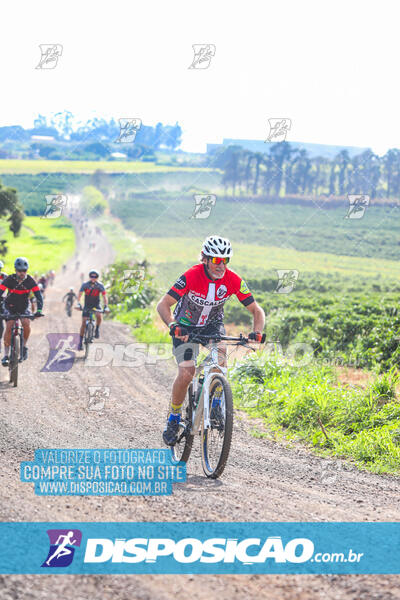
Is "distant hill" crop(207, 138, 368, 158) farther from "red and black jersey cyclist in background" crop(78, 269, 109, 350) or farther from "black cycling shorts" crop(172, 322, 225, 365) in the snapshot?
"black cycling shorts" crop(172, 322, 225, 365)

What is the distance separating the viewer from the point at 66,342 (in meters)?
20.1

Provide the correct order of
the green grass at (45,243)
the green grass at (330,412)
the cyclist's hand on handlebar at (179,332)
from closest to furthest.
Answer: the cyclist's hand on handlebar at (179,332) < the green grass at (330,412) < the green grass at (45,243)

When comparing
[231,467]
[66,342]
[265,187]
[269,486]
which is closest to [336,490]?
[269,486]

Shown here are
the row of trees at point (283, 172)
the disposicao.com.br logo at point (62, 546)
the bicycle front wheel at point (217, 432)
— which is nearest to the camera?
the disposicao.com.br logo at point (62, 546)

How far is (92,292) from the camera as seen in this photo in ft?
59.2

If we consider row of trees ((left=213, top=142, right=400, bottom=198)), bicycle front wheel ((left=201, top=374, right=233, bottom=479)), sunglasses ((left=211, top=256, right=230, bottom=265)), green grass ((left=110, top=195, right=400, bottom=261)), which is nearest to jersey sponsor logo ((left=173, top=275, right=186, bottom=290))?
sunglasses ((left=211, top=256, right=230, bottom=265))

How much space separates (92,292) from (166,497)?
12.6 m

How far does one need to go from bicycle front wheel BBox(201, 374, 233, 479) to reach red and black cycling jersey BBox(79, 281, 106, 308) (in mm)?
11536

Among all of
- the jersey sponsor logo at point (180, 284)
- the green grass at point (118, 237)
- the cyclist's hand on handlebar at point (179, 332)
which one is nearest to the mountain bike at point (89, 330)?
the jersey sponsor logo at point (180, 284)

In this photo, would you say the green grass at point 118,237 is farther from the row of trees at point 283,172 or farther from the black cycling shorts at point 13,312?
the black cycling shorts at point 13,312

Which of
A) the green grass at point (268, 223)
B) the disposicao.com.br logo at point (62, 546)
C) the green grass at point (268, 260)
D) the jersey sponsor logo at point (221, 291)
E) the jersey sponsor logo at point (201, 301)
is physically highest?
the green grass at point (268, 223)

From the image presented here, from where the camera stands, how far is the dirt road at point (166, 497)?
406 cm

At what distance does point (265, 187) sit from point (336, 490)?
3429 inches

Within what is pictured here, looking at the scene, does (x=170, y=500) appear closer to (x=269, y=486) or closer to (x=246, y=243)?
(x=269, y=486)
